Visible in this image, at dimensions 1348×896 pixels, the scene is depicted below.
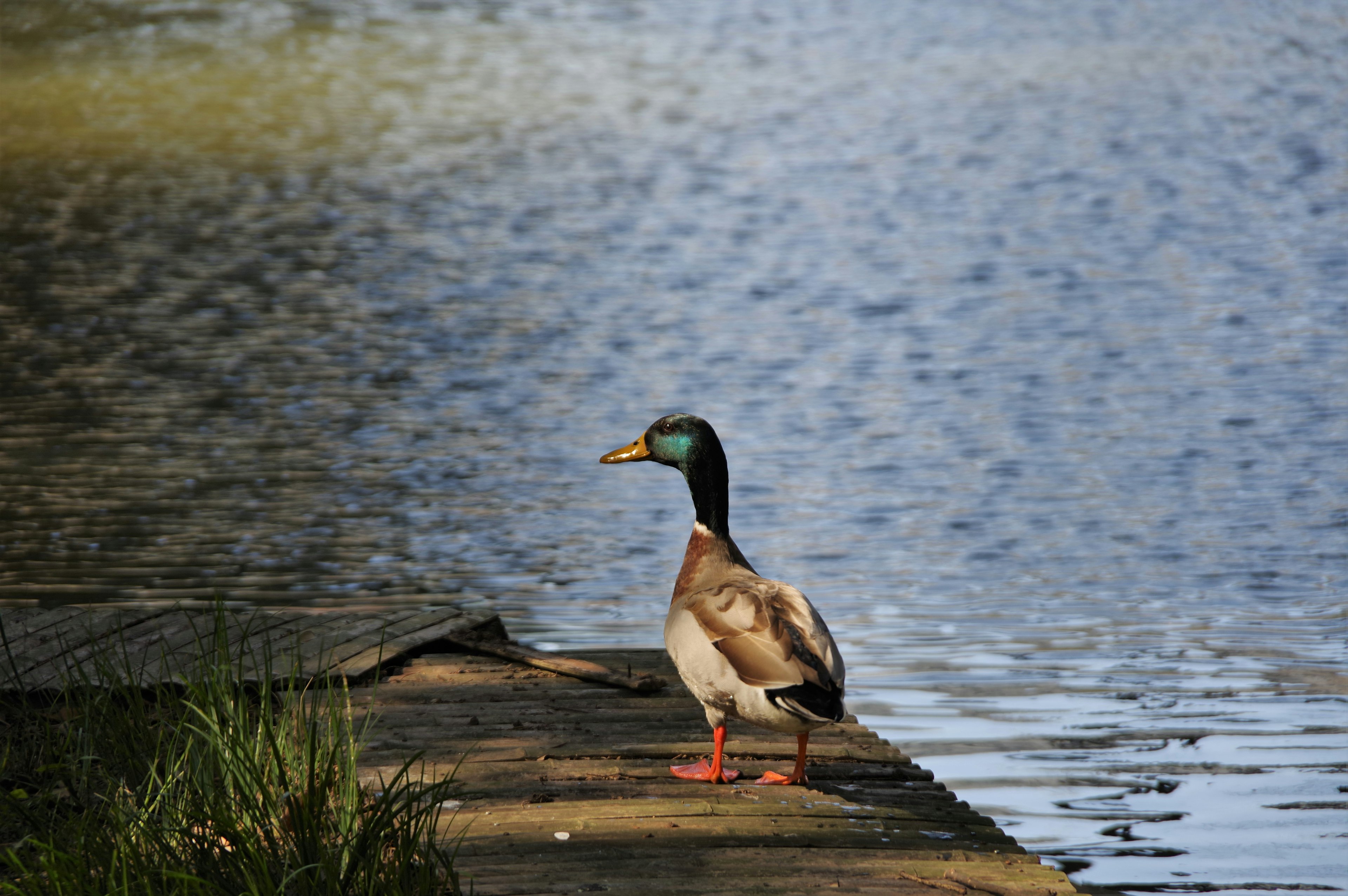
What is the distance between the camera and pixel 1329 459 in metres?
10.3

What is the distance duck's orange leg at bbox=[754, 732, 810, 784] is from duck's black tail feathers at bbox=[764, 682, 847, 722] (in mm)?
326

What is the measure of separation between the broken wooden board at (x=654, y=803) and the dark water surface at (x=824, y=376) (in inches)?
42.5

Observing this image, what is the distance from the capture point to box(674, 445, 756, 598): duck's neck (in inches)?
189

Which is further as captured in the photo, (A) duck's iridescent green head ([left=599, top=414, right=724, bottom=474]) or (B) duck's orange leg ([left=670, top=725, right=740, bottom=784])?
(A) duck's iridescent green head ([left=599, top=414, right=724, bottom=474])

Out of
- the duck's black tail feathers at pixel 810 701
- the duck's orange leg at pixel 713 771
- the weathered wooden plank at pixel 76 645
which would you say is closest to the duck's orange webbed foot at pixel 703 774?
the duck's orange leg at pixel 713 771

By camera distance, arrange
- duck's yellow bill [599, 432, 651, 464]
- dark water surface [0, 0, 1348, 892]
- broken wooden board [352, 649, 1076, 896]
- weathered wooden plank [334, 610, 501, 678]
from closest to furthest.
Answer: broken wooden board [352, 649, 1076, 896] → duck's yellow bill [599, 432, 651, 464] → weathered wooden plank [334, 610, 501, 678] → dark water surface [0, 0, 1348, 892]

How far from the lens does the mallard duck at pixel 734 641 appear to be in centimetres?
398

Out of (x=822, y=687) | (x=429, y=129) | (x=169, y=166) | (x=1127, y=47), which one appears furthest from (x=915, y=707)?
(x=1127, y=47)

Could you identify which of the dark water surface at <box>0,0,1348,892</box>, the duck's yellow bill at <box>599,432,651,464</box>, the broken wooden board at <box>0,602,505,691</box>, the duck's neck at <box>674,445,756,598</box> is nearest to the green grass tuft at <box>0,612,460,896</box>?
the broken wooden board at <box>0,602,505,691</box>

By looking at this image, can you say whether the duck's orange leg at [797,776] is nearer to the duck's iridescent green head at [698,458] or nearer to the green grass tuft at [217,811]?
the duck's iridescent green head at [698,458]

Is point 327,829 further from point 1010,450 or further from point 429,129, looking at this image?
point 429,129

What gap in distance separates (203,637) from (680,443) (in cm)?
194

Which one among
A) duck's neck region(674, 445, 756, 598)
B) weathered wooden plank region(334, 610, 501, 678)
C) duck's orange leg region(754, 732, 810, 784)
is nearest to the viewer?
duck's orange leg region(754, 732, 810, 784)

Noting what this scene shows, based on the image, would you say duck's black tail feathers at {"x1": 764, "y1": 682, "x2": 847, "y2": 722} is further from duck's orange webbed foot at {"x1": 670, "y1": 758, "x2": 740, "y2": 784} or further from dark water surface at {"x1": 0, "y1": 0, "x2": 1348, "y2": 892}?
dark water surface at {"x1": 0, "y1": 0, "x2": 1348, "y2": 892}
